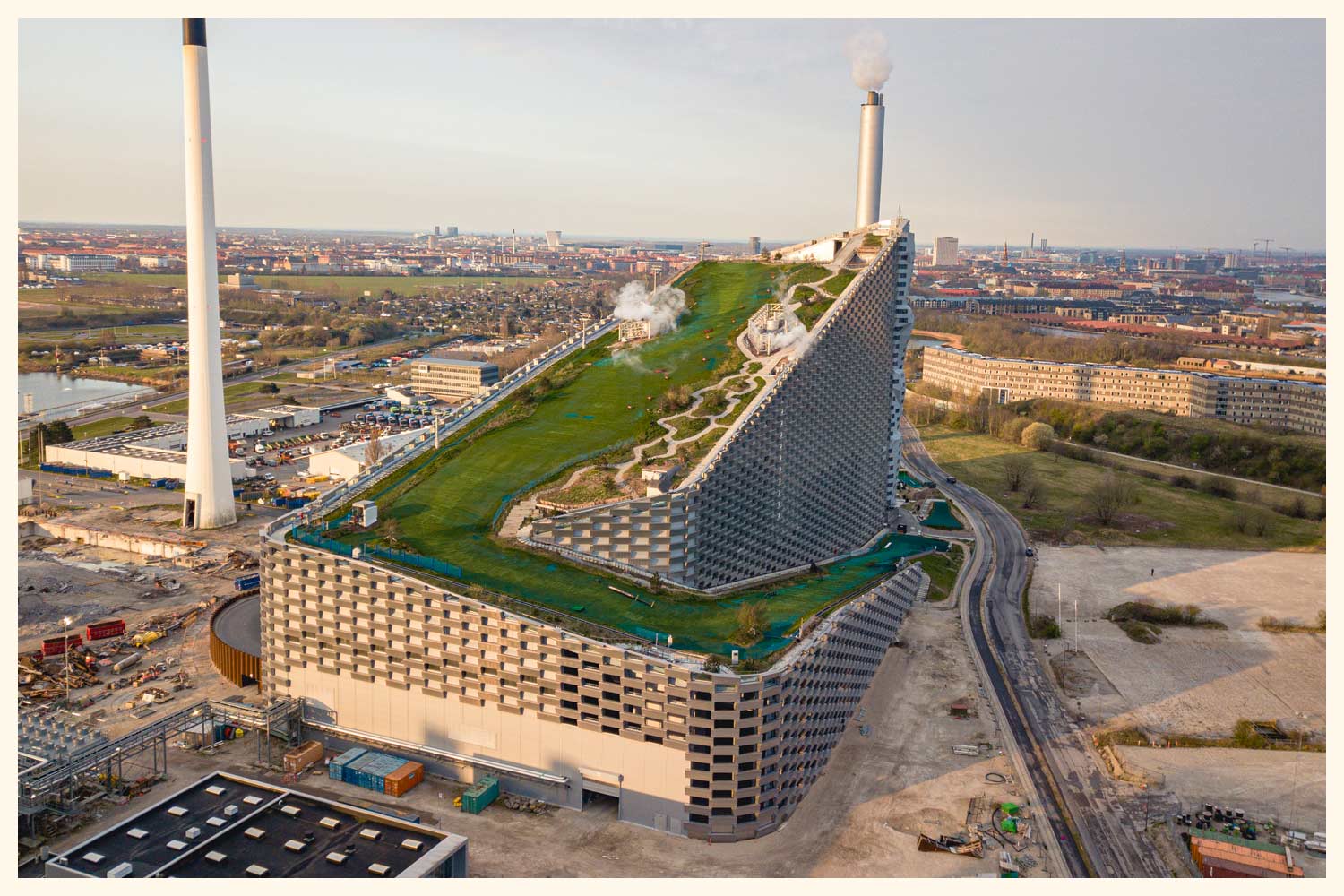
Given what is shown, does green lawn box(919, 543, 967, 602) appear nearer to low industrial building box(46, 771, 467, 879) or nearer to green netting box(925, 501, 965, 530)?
green netting box(925, 501, 965, 530)

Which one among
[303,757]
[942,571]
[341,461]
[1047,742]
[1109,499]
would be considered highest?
[341,461]

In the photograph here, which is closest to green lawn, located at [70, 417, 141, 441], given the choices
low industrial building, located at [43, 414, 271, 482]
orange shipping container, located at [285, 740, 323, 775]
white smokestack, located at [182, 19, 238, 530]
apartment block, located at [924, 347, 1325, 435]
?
low industrial building, located at [43, 414, 271, 482]

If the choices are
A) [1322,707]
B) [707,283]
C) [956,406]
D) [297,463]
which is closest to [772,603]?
[1322,707]

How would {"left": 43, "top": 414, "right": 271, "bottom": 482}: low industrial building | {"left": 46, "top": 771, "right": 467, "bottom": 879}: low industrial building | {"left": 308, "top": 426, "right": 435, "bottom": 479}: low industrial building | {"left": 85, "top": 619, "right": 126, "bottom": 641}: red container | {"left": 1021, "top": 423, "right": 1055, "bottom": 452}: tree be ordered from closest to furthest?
{"left": 46, "top": 771, "right": 467, "bottom": 879}: low industrial building, {"left": 85, "top": 619, "right": 126, "bottom": 641}: red container, {"left": 308, "top": 426, "right": 435, "bottom": 479}: low industrial building, {"left": 43, "top": 414, "right": 271, "bottom": 482}: low industrial building, {"left": 1021, "top": 423, "right": 1055, "bottom": 452}: tree

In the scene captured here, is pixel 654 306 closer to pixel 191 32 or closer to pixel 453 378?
pixel 191 32

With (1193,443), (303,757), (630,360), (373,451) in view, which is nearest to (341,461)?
(373,451)

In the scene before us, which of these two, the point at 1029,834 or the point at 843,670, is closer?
the point at 1029,834

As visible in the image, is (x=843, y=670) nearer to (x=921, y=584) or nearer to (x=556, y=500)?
(x=556, y=500)
